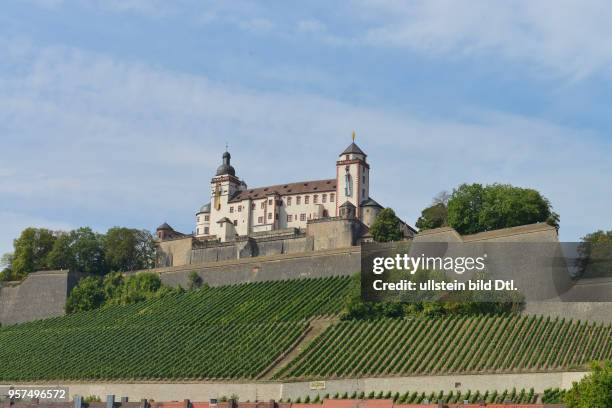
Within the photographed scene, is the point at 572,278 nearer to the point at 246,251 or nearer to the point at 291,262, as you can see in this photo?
the point at 291,262

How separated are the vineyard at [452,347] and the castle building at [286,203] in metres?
39.8

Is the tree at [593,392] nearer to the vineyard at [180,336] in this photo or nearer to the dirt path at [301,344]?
the dirt path at [301,344]

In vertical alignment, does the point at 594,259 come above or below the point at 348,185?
below

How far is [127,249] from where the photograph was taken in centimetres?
8981

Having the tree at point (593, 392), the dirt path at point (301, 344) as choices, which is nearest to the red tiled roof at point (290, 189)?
the dirt path at point (301, 344)

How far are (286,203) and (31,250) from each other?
2635 centimetres

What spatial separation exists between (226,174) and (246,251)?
23.3 metres

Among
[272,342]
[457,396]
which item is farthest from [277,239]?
[457,396]

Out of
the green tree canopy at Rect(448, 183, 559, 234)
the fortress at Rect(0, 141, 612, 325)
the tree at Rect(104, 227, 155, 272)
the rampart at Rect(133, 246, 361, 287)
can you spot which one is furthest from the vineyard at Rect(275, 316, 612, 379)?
the tree at Rect(104, 227, 155, 272)

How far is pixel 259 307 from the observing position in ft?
213

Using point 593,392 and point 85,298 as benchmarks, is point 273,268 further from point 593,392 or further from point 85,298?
point 593,392

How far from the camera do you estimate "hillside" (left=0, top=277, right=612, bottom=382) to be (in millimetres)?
49031

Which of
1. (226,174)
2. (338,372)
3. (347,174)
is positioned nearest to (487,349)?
(338,372)

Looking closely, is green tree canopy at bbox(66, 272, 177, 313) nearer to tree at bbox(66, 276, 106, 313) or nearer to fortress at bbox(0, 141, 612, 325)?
tree at bbox(66, 276, 106, 313)
